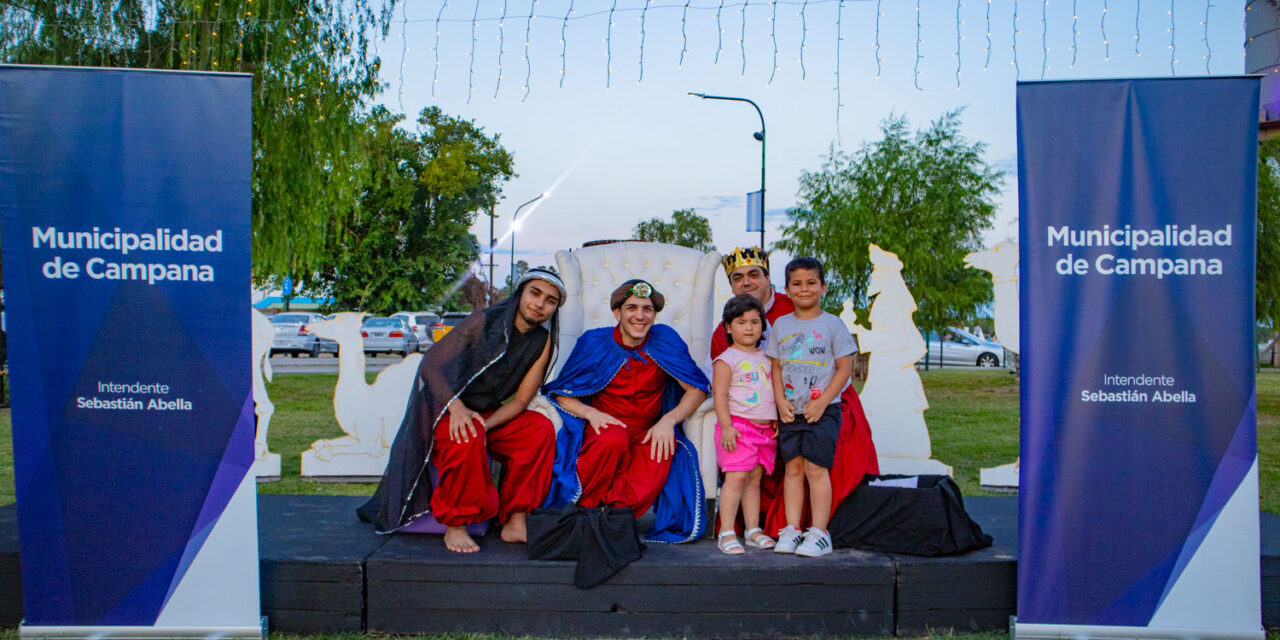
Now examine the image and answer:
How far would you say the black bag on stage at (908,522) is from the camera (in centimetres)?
322

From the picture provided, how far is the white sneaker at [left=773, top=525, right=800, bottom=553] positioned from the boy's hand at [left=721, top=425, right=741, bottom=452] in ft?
1.27

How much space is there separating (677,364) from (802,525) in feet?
2.94

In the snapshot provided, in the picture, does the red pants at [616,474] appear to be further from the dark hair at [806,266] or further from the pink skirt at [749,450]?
the dark hair at [806,266]

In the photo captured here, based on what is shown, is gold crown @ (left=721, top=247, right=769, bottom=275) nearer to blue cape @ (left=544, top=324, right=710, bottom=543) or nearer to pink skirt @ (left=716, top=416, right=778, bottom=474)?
blue cape @ (left=544, top=324, right=710, bottom=543)

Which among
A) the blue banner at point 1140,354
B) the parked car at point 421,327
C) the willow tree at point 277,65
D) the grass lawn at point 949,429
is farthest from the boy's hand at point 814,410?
the parked car at point 421,327

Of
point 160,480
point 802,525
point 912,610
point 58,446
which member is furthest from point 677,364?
point 58,446

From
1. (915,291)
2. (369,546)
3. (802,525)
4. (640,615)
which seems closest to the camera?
(640,615)

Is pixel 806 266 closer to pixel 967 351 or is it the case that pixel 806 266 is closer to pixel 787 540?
pixel 787 540

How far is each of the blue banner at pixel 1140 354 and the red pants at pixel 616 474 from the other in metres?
1.46

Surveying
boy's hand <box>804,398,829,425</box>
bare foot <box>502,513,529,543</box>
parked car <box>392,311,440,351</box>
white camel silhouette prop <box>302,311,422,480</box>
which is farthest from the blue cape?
parked car <box>392,311,440,351</box>

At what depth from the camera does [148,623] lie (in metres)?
2.80

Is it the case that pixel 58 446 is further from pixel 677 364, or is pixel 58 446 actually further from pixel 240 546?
pixel 677 364

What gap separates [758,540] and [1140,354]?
1.56 meters

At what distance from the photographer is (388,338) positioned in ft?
66.4
